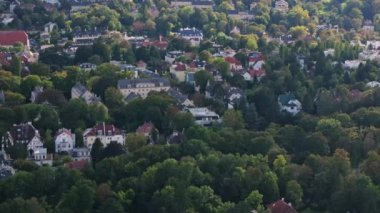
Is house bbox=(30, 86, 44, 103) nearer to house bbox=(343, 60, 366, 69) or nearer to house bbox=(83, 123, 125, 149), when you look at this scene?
house bbox=(83, 123, 125, 149)

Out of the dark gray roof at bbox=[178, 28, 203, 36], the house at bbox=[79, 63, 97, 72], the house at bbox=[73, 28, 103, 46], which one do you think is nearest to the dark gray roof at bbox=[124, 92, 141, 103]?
the house at bbox=[79, 63, 97, 72]

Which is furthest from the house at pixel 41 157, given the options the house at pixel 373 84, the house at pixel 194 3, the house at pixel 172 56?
the house at pixel 194 3

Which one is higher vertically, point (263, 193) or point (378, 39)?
point (263, 193)

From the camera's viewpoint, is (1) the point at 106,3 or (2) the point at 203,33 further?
(1) the point at 106,3

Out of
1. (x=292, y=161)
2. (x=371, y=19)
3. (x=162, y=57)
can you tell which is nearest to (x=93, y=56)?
(x=162, y=57)

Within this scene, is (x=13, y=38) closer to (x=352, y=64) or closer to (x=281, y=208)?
(x=352, y=64)

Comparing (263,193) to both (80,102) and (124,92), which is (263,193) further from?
(124,92)

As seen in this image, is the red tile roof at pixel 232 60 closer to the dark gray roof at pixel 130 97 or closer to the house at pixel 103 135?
the dark gray roof at pixel 130 97
